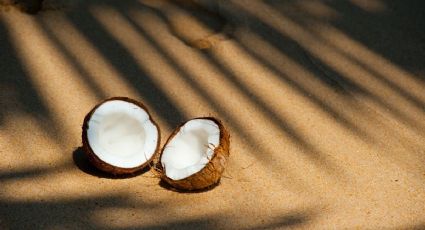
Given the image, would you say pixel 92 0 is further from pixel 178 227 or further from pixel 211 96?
pixel 178 227

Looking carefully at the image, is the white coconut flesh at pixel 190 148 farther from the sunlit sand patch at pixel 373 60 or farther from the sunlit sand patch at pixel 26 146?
the sunlit sand patch at pixel 373 60

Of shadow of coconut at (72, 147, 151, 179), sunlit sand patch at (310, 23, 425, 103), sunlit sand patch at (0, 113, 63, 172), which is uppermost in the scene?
sunlit sand patch at (310, 23, 425, 103)

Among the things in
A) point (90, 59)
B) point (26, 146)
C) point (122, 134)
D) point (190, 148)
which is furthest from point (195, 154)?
point (90, 59)

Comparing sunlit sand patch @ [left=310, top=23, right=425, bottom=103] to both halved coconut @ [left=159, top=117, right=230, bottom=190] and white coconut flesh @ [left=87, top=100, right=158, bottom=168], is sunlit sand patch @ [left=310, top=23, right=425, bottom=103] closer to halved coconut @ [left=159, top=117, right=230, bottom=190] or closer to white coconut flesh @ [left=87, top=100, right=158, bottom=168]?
halved coconut @ [left=159, top=117, right=230, bottom=190]

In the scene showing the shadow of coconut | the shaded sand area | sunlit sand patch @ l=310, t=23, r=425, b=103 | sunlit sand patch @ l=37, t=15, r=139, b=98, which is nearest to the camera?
the shaded sand area

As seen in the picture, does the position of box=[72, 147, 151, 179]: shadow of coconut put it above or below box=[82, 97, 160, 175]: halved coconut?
below

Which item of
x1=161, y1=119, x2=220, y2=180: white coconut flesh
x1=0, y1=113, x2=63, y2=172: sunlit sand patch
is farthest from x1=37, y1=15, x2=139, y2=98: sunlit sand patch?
x1=161, y1=119, x2=220, y2=180: white coconut flesh

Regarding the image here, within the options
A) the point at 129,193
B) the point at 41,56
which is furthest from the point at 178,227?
the point at 41,56

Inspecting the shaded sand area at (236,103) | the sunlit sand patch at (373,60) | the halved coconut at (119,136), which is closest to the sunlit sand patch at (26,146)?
the shaded sand area at (236,103)
